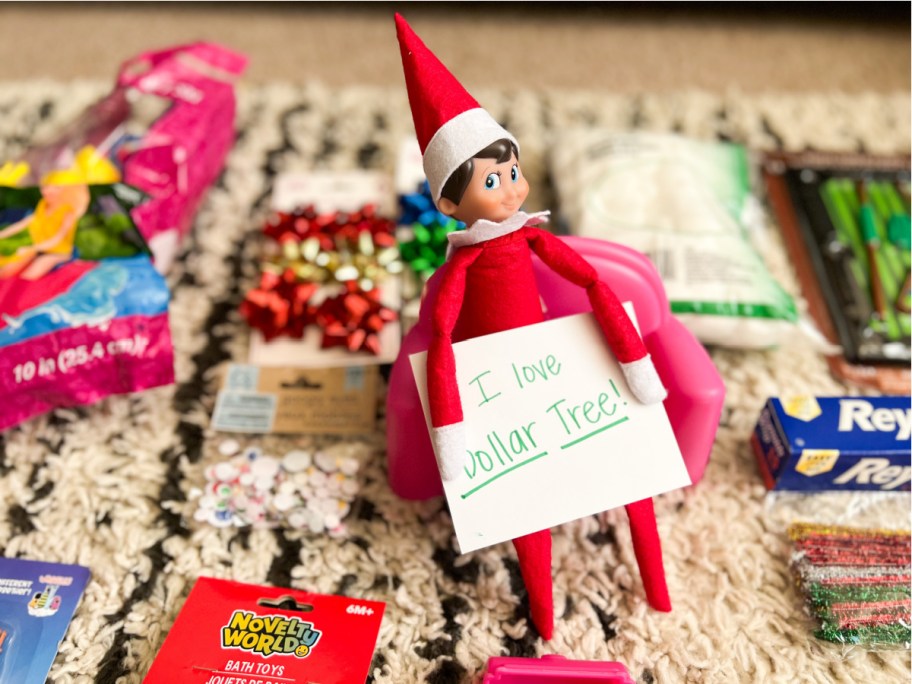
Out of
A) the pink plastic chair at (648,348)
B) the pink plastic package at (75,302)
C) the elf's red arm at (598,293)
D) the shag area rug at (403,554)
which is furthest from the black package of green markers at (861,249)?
the pink plastic package at (75,302)

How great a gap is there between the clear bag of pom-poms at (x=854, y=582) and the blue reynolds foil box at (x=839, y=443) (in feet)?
0.14

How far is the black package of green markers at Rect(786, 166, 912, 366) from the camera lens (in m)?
0.87

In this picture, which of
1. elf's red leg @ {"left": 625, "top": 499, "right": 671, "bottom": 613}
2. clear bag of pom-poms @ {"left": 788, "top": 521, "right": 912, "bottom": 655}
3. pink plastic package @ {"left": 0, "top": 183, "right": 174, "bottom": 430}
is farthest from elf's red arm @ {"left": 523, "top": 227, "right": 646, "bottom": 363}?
pink plastic package @ {"left": 0, "top": 183, "right": 174, "bottom": 430}

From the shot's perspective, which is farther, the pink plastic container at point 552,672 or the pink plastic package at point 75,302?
the pink plastic package at point 75,302

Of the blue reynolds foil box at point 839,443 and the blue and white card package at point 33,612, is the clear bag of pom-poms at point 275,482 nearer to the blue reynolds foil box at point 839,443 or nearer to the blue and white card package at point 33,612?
the blue and white card package at point 33,612

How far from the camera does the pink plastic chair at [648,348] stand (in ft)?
2.12

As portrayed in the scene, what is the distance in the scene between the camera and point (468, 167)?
54 cm

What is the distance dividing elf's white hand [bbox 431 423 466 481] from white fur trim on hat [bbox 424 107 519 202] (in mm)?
177

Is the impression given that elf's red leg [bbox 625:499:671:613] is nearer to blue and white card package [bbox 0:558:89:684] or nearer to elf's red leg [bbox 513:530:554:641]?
elf's red leg [bbox 513:530:554:641]

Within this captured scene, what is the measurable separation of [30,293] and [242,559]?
314 mm

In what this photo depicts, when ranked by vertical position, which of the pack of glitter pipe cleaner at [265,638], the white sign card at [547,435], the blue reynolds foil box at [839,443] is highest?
the white sign card at [547,435]

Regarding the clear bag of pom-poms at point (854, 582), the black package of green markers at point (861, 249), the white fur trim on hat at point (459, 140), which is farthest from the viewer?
the black package of green markers at point (861, 249)

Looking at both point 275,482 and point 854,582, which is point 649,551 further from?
point 275,482

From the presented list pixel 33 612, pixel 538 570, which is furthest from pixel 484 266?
pixel 33 612
